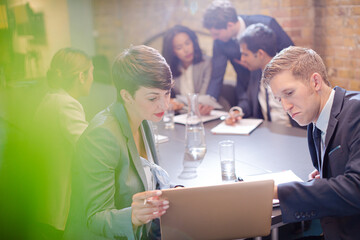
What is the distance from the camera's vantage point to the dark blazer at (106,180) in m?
1.12

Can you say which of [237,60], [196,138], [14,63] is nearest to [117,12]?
[237,60]

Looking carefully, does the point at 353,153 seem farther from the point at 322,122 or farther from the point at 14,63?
the point at 14,63

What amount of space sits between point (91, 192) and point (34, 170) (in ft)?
0.97

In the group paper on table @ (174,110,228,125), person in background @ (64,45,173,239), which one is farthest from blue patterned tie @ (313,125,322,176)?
paper on table @ (174,110,228,125)

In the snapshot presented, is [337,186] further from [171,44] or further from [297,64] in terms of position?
[171,44]

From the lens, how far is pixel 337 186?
1131 millimetres

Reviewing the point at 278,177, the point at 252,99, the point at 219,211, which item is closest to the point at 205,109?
the point at 252,99

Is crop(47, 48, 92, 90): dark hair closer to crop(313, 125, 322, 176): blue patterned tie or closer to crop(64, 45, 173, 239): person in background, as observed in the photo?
crop(64, 45, 173, 239): person in background

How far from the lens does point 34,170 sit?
1.29 metres

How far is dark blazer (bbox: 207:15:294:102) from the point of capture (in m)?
2.92

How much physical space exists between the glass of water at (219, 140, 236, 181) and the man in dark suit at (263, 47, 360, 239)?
372 millimetres

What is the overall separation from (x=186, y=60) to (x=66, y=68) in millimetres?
1750

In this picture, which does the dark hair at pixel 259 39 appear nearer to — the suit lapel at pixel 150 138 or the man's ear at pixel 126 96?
the suit lapel at pixel 150 138

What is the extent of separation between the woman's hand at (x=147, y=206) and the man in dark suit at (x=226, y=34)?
6.64ft
